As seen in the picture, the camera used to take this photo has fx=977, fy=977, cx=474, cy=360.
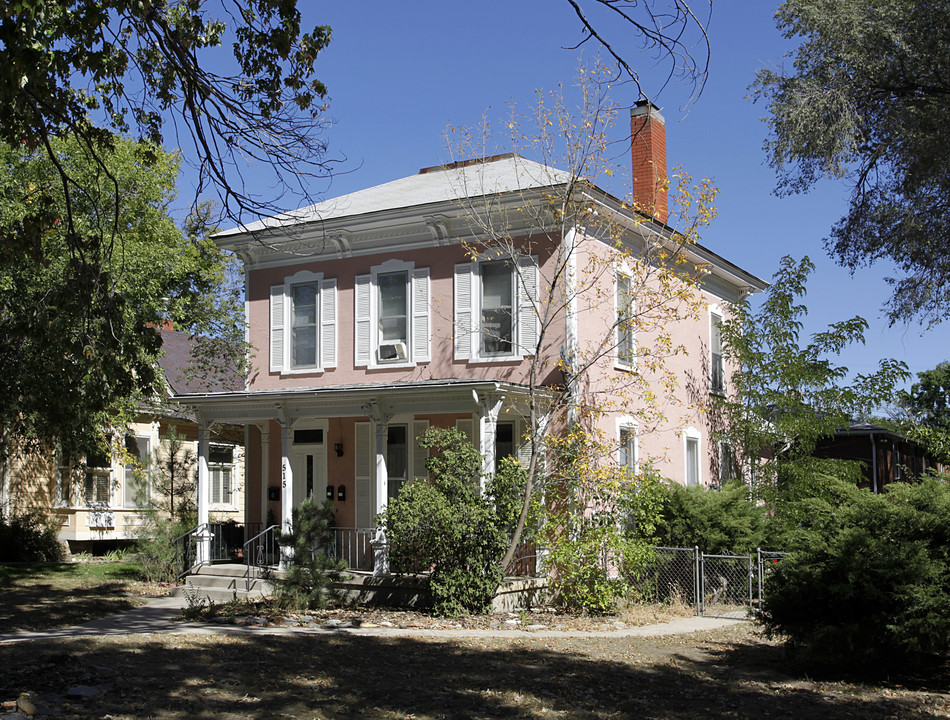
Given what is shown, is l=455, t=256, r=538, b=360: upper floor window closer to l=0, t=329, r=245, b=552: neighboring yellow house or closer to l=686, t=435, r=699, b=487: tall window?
l=686, t=435, r=699, b=487: tall window

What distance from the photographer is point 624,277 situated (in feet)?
59.4

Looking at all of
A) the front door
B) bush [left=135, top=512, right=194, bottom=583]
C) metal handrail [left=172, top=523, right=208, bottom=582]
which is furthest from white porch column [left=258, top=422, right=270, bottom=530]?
bush [left=135, top=512, right=194, bottom=583]

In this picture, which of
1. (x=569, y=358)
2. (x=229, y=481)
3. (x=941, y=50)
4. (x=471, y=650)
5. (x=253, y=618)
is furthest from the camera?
(x=229, y=481)

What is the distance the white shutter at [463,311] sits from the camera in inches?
693

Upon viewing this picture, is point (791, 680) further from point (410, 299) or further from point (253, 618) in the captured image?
point (410, 299)

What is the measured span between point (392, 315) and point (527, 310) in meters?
2.85

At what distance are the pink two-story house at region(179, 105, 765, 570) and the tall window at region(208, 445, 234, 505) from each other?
1040cm

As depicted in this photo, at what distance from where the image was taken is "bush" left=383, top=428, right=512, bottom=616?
14438 millimetres

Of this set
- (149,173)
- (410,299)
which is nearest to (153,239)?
(149,173)

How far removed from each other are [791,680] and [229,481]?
77.5 feet

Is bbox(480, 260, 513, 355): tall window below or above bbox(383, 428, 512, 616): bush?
above

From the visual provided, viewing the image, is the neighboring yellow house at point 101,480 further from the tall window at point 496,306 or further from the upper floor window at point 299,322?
the tall window at point 496,306

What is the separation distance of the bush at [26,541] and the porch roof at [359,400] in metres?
7.34

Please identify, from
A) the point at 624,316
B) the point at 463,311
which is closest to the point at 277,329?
the point at 463,311
